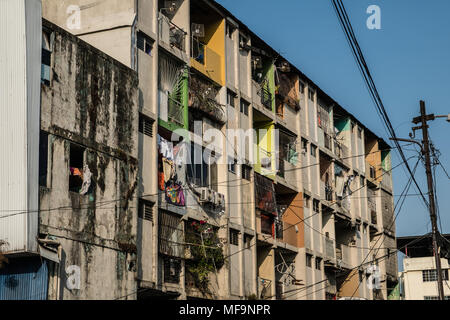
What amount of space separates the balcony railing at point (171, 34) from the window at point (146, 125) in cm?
361

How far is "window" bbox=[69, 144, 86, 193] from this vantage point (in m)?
24.2

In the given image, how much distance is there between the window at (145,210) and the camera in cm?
2716

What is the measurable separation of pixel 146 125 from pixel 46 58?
579 cm

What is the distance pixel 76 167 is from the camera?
24.9 meters

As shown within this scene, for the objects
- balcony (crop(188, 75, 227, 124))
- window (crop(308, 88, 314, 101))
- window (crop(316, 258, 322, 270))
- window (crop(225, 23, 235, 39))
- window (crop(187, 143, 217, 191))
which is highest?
window (crop(225, 23, 235, 39))

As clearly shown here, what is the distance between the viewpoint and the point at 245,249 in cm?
3403

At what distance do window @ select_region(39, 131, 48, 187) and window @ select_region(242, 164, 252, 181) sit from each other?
13.5m

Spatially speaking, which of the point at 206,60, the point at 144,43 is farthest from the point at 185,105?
the point at 206,60

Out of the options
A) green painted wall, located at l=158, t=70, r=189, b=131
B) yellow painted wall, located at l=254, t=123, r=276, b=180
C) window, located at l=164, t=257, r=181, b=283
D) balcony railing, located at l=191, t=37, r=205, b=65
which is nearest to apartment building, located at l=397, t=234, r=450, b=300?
yellow painted wall, located at l=254, t=123, r=276, b=180

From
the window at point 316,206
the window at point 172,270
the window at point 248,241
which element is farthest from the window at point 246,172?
the window at point 316,206

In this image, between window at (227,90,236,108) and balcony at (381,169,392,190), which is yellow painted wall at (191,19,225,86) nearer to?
window at (227,90,236,108)

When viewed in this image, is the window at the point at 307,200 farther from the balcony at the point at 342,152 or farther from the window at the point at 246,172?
the window at the point at 246,172
